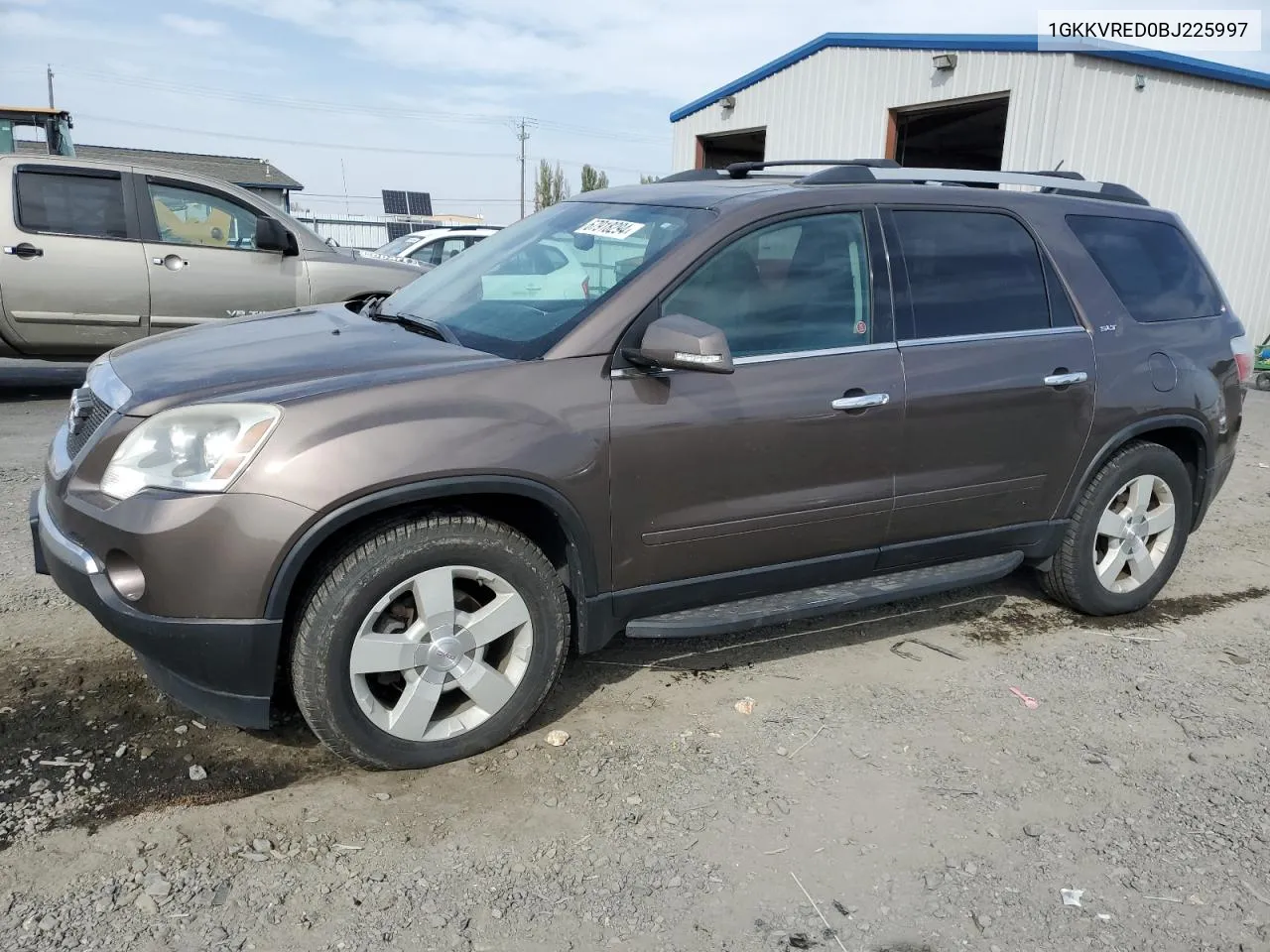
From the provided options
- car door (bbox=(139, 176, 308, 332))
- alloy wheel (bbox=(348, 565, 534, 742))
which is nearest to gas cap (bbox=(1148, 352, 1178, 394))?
alloy wheel (bbox=(348, 565, 534, 742))

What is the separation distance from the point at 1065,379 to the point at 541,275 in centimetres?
209

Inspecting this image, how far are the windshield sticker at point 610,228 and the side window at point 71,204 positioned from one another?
18.5ft

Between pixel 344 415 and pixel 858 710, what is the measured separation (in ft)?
6.65

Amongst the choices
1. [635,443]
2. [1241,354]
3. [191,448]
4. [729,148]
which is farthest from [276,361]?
[729,148]

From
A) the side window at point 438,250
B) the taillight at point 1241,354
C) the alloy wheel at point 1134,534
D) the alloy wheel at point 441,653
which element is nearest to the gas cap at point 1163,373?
the alloy wheel at point 1134,534

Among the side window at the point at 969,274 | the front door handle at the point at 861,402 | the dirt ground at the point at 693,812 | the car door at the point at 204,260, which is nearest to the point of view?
the dirt ground at the point at 693,812

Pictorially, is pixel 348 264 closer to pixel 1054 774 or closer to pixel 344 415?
pixel 344 415

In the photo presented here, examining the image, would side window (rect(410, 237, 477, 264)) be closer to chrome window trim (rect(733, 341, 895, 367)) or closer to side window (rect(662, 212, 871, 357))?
side window (rect(662, 212, 871, 357))

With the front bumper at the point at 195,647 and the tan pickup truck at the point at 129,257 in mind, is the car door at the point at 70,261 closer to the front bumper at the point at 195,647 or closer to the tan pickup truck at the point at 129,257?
the tan pickup truck at the point at 129,257

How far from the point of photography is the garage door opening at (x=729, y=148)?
18281mm

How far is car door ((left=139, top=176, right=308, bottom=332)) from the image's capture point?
7938 millimetres

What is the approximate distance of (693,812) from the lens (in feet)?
9.43

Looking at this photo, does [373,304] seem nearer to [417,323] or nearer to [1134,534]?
[417,323]

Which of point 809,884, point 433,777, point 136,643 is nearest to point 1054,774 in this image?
point 809,884
